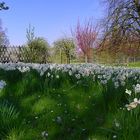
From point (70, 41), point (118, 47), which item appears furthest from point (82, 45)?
point (118, 47)

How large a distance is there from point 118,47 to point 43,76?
76.3ft

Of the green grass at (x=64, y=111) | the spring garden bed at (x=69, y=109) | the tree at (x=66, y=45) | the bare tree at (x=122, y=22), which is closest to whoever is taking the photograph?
the spring garden bed at (x=69, y=109)

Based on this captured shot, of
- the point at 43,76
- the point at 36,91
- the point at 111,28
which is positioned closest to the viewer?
the point at 36,91

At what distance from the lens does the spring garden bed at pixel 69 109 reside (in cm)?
296

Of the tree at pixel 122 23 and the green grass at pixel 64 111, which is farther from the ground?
the tree at pixel 122 23

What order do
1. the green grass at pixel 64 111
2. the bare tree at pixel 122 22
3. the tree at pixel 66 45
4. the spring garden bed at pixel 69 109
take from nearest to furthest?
the spring garden bed at pixel 69 109 → the green grass at pixel 64 111 → the bare tree at pixel 122 22 → the tree at pixel 66 45

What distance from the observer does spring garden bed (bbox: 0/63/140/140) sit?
296 centimetres

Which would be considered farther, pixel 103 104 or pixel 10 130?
pixel 103 104

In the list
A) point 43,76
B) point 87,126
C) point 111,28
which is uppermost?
point 111,28

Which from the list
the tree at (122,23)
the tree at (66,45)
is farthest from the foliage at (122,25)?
the tree at (66,45)

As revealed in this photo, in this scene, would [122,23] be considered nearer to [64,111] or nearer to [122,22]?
[122,22]

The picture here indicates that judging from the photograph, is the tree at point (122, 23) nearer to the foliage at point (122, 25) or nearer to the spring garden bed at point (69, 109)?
the foliage at point (122, 25)

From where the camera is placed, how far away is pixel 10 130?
311cm

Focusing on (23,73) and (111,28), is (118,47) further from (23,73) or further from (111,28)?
(23,73)
